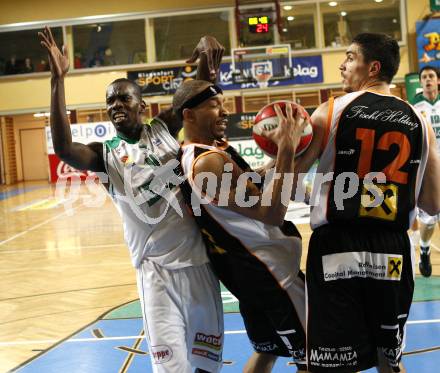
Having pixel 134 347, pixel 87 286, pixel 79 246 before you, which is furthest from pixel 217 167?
pixel 79 246

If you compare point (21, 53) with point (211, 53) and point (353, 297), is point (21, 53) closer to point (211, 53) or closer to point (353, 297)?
point (211, 53)

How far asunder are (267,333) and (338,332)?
1.49 ft

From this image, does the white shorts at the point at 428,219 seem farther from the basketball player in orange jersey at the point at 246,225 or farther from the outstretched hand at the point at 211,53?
the basketball player in orange jersey at the point at 246,225

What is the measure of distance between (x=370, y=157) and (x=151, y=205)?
115 cm

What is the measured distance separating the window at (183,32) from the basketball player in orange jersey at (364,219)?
65.3ft

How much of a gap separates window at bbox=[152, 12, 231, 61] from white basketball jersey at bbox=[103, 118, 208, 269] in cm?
1943

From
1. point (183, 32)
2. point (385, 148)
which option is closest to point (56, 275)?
point (385, 148)

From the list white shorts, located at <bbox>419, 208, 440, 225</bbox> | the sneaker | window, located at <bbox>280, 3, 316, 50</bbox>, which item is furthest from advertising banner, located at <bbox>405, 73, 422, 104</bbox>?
the sneaker

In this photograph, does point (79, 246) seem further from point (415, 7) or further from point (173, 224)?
point (415, 7)

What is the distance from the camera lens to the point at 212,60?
3.71m

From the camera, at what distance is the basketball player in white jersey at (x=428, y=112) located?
6.60 meters

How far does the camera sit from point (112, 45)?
891 inches

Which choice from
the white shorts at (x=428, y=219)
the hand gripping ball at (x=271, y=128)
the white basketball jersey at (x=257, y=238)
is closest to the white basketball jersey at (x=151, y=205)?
the white basketball jersey at (x=257, y=238)

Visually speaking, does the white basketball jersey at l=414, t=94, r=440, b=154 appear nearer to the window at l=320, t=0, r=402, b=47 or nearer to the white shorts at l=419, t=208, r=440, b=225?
the white shorts at l=419, t=208, r=440, b=225
